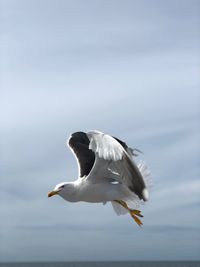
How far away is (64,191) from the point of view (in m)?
16.9

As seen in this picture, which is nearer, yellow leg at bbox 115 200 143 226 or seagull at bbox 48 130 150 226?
seagull at bbox 48 130 150 226

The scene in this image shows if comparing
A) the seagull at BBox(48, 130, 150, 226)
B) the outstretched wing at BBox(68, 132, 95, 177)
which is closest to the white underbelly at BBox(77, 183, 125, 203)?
the seagull at BBox(48, 130, 150, 226)

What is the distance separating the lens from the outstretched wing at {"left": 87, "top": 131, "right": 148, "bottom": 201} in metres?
14.6

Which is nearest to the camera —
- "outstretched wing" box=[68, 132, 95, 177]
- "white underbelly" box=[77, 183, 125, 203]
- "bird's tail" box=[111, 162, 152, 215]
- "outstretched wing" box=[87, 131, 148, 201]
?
"outstretched wing" box=[87, 131, 148, 201]

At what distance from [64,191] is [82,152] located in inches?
82.5

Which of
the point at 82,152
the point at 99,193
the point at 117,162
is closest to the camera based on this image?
the point at 117,162

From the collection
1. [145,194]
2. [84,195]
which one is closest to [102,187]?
[84,195]

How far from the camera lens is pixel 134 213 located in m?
17.5

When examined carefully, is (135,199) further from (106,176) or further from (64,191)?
(64,191)

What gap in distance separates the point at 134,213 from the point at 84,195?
1.43m

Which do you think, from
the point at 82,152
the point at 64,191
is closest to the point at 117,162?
the point at 64,191

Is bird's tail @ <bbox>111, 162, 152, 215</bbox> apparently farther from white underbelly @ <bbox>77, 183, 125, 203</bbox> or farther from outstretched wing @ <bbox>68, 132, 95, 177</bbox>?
outstretched wing @ <bbox>68, 132, 95, 177</bbox>

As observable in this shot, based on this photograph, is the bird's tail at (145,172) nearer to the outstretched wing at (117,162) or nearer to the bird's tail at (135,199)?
the bird's tail at (135,199)

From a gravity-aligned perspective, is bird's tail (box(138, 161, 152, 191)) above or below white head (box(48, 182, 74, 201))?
above
